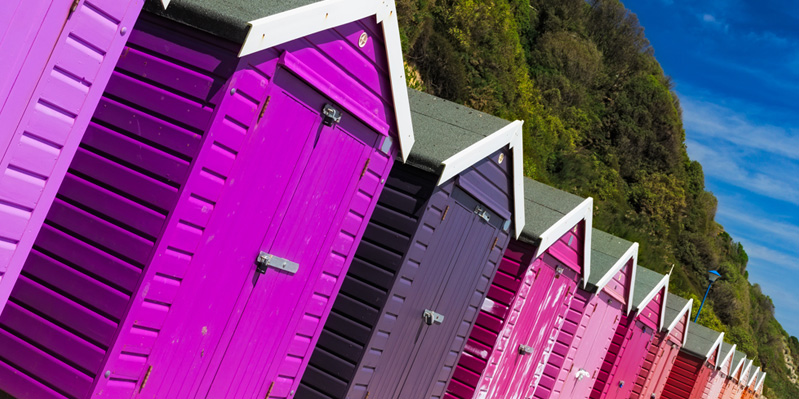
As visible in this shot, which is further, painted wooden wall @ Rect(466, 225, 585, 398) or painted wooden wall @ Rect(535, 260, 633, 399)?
painted wooden wall @ Rect(535, 260, 633, 399)

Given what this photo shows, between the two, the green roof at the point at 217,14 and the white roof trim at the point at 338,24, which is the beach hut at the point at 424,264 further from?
the green roof at the point at 217,14

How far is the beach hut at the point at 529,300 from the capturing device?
1355 cm

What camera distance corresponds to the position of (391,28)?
8516 mm

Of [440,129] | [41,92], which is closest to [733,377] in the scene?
[440,129]

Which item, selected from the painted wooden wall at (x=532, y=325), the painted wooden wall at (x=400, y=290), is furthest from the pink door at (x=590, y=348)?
the painted wooden wall at (x=400, y=290)

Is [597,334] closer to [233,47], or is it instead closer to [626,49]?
[233,47]

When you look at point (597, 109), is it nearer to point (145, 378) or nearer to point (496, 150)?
point (496, 150)

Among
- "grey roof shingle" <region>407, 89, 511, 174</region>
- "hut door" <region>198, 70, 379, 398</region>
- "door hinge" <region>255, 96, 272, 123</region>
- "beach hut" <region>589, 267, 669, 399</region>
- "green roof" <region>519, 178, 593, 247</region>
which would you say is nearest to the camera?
"door hinge" <region>255, 96, 272, 123</region>

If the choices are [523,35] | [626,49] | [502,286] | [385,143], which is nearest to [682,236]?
[626,49]

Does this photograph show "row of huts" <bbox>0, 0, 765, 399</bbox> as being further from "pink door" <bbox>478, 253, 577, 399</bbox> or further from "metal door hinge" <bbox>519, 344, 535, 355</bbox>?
"metal door hinge" <bbox>519, 344, 535, 355</bbox>

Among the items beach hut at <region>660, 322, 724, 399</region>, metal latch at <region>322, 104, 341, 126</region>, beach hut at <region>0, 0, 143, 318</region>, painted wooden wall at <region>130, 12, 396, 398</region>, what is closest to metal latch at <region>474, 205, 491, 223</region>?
painted wooden wall at <region>130, 12, 396, 398</region>

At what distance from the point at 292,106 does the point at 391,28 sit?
5.60 ft

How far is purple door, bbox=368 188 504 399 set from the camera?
10.4 m

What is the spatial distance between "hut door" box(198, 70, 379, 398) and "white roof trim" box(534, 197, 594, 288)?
553 cm
